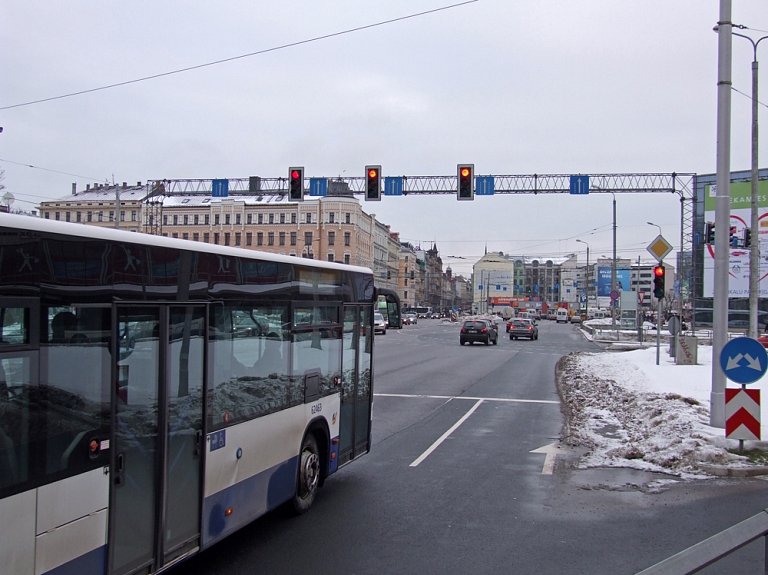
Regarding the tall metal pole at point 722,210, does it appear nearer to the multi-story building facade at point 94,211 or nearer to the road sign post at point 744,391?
the road sign post at point 744,391

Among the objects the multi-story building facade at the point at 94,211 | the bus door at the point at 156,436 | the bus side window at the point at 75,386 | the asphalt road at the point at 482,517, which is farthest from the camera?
the multi-story building facade at the point at 94,211

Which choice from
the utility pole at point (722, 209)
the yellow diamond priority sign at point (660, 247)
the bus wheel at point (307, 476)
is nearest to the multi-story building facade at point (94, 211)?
the yellow diamond priority sign at point (660, 247)

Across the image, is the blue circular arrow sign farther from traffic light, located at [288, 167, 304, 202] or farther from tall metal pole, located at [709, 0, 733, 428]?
traffic light, located at [288, 167, 304, 202]

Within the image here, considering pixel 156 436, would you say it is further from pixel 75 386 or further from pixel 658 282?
pixel 658 282

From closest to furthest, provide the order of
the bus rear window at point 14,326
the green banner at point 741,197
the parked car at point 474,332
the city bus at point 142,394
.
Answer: the bus rear window at point 14,326
the city bus at point 142,394
the green banner at point 741,197
the parked car at point 474,332

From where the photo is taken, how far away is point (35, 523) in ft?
11.7

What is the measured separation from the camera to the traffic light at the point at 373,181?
23609mm

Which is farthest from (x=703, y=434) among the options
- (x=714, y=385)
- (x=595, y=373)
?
(x=595, y=373)

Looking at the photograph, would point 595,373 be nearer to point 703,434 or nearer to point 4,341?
point 703,434

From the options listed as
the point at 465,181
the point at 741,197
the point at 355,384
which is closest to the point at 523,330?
the point at 741,197

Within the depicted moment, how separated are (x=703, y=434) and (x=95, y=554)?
9004 mm

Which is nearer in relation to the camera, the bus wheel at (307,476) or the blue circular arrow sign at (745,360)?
the bus wheel at (307,476)

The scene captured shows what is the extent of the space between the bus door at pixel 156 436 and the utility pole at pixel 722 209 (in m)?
8.65

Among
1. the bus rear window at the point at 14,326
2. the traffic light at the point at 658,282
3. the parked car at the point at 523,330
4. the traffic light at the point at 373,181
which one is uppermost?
Result: the traffic light at the point at 373,181
